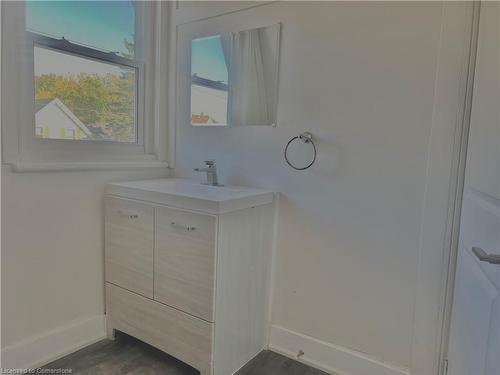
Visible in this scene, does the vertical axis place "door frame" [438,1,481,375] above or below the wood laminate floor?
above

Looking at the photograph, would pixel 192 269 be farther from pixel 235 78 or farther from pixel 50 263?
pixel 235 78

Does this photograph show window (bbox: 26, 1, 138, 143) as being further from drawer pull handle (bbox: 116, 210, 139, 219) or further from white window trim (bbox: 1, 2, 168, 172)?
drawer pull handle (bbox: 116, 210, 139, 219)

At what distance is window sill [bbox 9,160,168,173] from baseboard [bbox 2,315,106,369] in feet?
2.67

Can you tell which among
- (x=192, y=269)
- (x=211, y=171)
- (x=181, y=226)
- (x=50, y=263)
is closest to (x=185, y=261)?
(x=192, y=269)

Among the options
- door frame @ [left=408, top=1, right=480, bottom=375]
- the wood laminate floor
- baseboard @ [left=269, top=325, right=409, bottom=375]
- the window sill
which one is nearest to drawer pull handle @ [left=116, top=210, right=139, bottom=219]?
the window sill

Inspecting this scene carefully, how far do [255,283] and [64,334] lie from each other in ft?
3.35

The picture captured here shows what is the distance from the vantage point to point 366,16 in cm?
149

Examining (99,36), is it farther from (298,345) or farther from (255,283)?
(298,345)

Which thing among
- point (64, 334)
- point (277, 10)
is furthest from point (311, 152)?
point (64, 334)

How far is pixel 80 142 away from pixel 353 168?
1.41 m

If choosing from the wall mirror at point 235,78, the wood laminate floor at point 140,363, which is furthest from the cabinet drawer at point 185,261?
the wall mirror at point 235,78

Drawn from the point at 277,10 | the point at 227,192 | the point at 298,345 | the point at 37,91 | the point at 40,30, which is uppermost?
the point at 277,10

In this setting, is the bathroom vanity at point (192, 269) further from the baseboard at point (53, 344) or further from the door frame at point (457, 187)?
the door frame at point (457, 187)

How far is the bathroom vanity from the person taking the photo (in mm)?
1474
